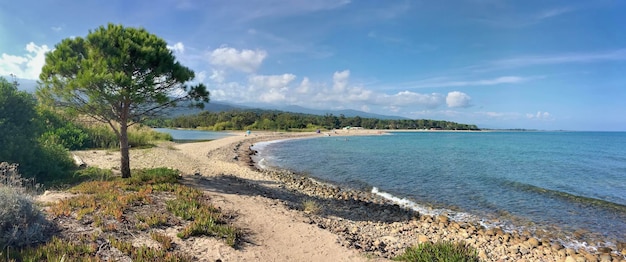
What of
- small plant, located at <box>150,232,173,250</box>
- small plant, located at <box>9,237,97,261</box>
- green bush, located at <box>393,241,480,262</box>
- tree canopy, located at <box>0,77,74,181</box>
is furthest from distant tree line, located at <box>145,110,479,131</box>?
green bush, located at <box>393,241,480,262</box>

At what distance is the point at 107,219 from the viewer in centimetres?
702

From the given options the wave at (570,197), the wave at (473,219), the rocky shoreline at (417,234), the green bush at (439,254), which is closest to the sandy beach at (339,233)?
the rocky shoreline at (417,234)

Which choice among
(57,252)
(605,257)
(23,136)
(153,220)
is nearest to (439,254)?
(605,257)

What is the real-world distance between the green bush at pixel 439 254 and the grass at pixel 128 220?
383 centimetres

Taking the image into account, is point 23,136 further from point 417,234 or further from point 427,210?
point 427,210

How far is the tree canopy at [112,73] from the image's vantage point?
9.52m

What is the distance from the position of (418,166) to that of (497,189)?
869 centimetres

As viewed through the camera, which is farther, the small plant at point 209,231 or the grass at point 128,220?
the small plant at point 209,231

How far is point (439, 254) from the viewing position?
6.36 m

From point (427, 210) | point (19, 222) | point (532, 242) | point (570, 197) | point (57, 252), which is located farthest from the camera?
point (570, 197)

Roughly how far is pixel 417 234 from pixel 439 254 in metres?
3.43

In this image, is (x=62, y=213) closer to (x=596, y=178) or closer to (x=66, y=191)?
(x=66, y=191)

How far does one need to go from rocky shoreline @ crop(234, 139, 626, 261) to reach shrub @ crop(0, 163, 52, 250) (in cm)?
615

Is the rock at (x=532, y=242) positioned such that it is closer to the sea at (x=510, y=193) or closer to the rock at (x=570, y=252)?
the rock at (x=570, y=252)
